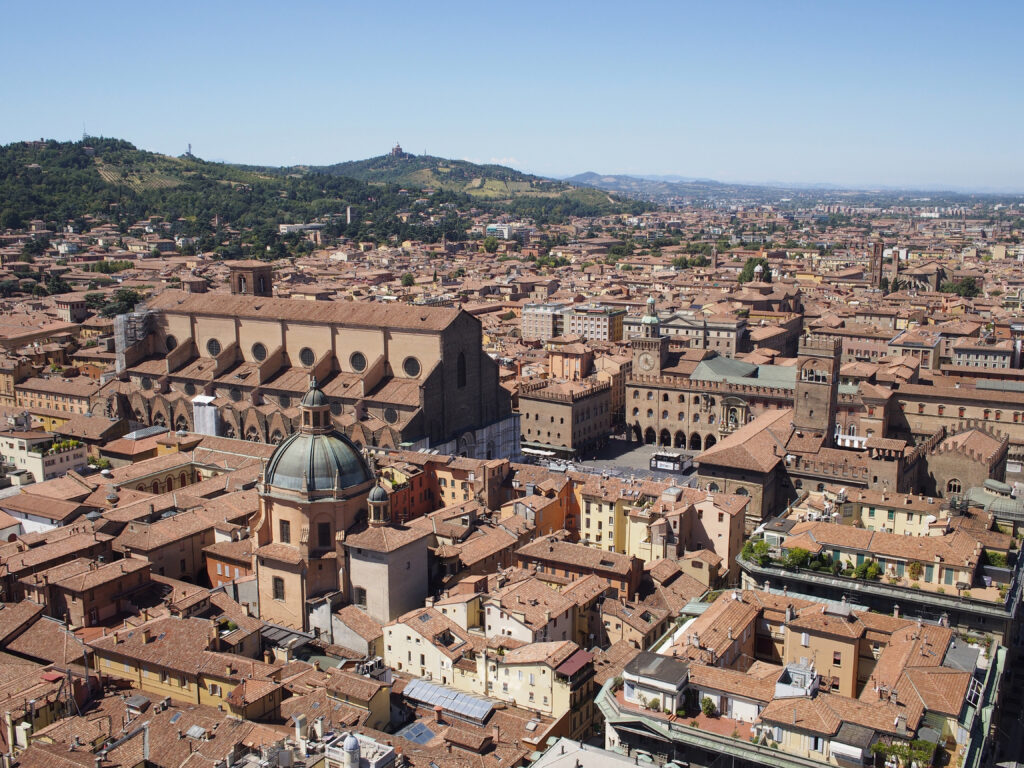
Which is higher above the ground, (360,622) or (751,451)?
(751,451)

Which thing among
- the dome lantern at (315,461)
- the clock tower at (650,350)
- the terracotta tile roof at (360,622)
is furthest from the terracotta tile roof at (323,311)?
the terracotta tile roof at (360,622)

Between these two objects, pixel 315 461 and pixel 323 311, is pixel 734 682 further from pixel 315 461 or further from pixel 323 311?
pixel 323 311

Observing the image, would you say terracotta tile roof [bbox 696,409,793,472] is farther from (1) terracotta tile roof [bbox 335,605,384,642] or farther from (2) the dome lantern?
(1) terracotta tile roof [bbox 335,605,384,642]

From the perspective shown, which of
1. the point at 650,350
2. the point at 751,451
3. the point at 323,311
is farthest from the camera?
the point at 650,350

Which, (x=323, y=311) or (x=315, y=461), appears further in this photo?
(x=323, y=311)

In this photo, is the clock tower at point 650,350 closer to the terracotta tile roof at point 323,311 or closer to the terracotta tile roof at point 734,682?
the terracotta tile roof at point 323,311

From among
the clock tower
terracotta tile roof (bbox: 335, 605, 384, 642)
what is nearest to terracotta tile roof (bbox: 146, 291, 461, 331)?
the clock tower

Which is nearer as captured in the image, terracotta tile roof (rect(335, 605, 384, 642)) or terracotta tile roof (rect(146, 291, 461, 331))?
terracotta tile roof (rect(335, 605, 384, 642))

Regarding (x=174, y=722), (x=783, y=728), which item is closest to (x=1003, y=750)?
(x=783, y=728)

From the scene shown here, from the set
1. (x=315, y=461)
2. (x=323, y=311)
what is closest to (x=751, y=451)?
(x=315, y=461)
